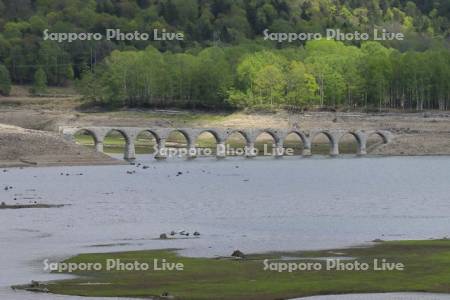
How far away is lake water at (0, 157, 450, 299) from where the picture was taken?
2645 inches

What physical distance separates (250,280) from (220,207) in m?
37.2

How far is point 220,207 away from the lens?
297 feet

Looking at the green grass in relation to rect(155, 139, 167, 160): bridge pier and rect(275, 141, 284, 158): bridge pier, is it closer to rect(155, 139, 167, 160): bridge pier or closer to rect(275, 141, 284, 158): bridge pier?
rect(155, 139, 167, 160): bridge pier

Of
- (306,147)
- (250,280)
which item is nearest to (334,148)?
(306,147)

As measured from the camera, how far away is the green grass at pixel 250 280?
51.1 m

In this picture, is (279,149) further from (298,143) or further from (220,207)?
(220,207)

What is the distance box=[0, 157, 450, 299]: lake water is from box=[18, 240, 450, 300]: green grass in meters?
2.31

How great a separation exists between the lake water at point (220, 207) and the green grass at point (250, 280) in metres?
2.31

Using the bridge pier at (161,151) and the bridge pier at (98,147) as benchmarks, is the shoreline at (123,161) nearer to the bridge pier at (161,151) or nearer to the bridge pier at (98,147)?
the bridge pier at (161,151)

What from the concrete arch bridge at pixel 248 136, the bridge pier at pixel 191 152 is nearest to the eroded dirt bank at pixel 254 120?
the concrete arch bridge at pixel 248 136

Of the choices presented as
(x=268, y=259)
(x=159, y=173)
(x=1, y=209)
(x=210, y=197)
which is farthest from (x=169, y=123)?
(x=268, y=259)

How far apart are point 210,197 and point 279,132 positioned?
161 ft

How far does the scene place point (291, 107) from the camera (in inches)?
6885

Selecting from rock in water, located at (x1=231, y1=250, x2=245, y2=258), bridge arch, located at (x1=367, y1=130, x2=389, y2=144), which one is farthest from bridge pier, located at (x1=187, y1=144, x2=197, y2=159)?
rock in water, located at (x1=231, y1=250, x2=245, y2=258)
